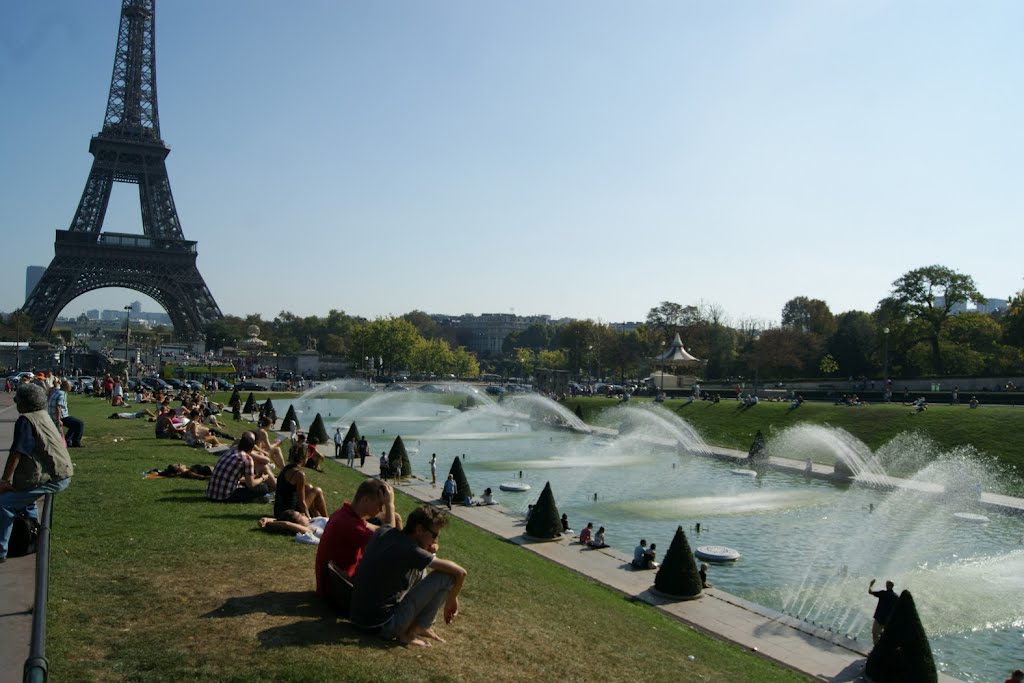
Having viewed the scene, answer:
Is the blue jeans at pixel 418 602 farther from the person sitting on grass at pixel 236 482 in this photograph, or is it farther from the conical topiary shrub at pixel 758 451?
the conical topiary shrub at pixel 758 451

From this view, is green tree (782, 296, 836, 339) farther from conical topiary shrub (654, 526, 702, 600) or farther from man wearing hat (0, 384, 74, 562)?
man wearing hat (0, 384, 74, 562)

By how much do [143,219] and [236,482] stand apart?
117m

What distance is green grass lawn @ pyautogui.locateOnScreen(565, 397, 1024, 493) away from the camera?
40.2m

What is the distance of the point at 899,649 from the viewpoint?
13.6 metres

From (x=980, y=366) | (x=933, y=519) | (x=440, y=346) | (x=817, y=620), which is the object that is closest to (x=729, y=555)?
(x=817, y=620)

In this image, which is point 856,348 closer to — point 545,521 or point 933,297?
point 933,297

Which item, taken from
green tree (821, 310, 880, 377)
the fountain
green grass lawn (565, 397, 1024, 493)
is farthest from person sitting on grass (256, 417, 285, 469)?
green tree (821, 310, 880, 377)

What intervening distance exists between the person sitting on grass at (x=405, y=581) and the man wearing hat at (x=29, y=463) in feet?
15.2

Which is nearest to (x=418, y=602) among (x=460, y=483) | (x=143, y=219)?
(x=460, y=483)

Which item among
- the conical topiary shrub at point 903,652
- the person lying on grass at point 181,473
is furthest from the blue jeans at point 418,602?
the person lying on grass at point 181,473

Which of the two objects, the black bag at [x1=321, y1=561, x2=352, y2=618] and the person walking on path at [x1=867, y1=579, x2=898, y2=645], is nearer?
the black bag at [x1=321, y1=561, x2=352, y2=618]

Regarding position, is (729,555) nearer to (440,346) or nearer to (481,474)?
(481,474)

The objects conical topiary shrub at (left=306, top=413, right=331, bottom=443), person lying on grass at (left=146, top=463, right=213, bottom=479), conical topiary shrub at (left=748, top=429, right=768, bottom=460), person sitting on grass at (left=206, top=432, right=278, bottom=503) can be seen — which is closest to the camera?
person sitting on grass at (left=206, top=432, right=278, bottom=503)

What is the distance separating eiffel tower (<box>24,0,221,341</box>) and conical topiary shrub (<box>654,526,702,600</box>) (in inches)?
4390
